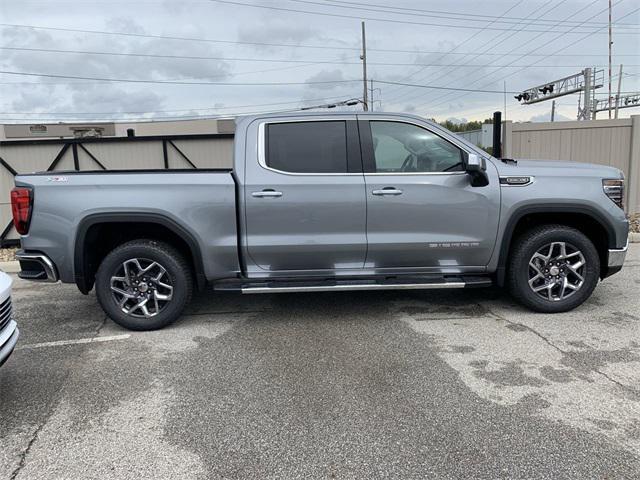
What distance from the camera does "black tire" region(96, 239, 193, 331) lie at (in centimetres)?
491

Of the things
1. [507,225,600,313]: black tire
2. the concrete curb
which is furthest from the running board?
the concrete curb

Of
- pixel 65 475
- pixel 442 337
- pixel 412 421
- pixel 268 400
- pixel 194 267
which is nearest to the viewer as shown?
pixel 65 475

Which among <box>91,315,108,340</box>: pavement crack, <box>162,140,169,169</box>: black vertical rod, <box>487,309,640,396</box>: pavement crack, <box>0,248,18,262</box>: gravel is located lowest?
<box>487,309,640,396</box>: pavement crack

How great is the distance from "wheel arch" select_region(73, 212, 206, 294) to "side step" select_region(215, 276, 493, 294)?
449 millimetres

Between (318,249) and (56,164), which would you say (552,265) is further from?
(56,164)

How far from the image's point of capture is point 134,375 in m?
4.09

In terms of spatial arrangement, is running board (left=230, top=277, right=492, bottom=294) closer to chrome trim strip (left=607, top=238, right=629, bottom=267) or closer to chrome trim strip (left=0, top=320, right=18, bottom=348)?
chrome trim strip (left=607, top=238, right=629, bottom=267)

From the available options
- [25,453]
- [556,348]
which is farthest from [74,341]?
[556,348]

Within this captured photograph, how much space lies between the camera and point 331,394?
368cm

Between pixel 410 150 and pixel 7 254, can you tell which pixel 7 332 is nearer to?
pixel 410 150

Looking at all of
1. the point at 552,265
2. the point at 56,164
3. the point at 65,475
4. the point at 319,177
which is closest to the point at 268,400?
the point at 65,475

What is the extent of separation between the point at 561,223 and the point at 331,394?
307 centimetres

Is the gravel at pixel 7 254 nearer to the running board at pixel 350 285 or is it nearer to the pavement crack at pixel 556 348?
the running board at pixel 350 285

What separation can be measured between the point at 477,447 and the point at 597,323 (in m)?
2.69
